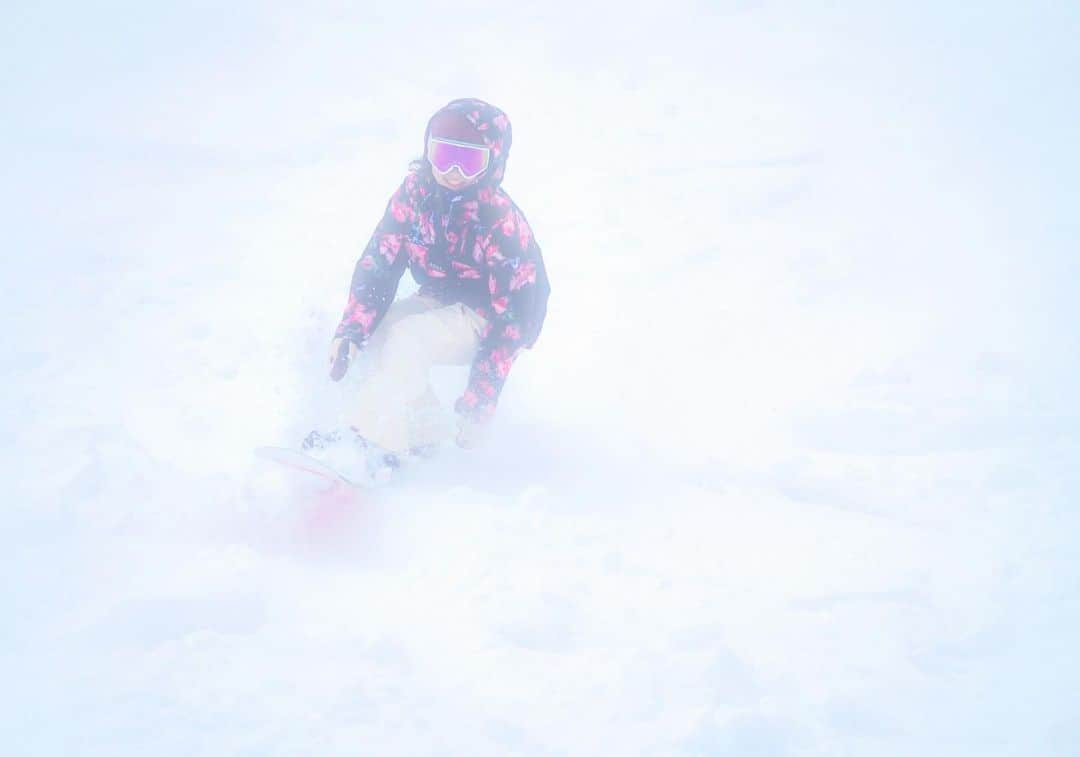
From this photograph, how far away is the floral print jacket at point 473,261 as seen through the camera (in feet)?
8.57

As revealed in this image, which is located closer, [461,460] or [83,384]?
[461,460]

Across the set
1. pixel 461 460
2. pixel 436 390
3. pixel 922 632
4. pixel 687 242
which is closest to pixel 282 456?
pixel 461 460

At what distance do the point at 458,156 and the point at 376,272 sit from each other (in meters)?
0.54

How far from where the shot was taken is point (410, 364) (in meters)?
2.64

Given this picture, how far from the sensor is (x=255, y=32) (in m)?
6.69

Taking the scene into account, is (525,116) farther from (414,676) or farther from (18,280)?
(414,676)

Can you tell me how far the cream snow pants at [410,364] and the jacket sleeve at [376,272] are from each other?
8 cm

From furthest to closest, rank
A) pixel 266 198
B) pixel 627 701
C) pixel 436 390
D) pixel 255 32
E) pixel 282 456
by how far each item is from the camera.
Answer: pixel 255 32 → pixel 266 198 → pixel 436 390 → pixel 282 456 → pixel 627 701

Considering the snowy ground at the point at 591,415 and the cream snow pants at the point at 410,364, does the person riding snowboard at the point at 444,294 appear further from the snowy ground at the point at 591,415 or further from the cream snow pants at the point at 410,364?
the snowy ground at the point at 591,415

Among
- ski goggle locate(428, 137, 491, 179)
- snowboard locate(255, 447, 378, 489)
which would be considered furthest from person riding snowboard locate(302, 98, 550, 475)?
snowboard locate(255, 447, 378, 489)

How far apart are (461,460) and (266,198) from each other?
288 centimetres

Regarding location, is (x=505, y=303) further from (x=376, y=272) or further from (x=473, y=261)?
(x=376, y=272)

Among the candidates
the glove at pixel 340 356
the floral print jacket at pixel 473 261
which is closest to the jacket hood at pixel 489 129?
the floral print jacket at pixel 473 261

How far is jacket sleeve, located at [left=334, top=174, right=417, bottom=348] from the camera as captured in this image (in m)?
2.72
